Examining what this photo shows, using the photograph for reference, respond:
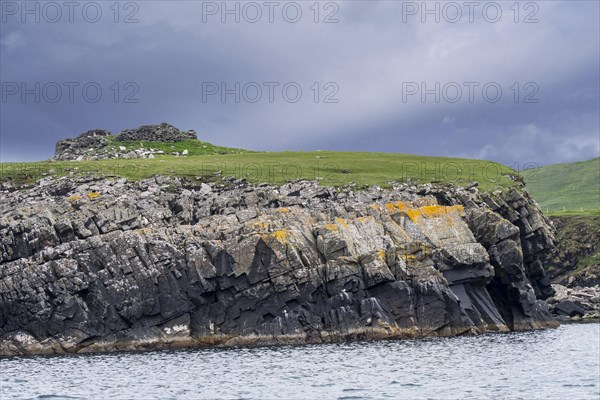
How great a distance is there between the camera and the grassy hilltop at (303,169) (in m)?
123

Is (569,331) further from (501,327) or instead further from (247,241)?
(247,241)

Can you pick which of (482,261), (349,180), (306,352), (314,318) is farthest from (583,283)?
(306,352)

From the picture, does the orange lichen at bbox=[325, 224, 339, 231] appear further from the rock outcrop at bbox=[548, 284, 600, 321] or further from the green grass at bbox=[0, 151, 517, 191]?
the rock outcrop at bbox=[548, 284, 600, 321]

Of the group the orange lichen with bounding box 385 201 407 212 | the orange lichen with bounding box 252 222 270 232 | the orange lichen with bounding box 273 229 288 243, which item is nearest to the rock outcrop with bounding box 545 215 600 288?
the orange lichen with bounding box 385 201 407 212

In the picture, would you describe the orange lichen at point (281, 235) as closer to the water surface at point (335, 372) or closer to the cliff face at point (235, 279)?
the cliff face at point (235, 279)

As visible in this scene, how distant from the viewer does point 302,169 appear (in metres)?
132

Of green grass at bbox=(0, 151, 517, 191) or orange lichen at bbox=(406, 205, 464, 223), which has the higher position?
green grass at bbox=(0, 151, 517, 191)

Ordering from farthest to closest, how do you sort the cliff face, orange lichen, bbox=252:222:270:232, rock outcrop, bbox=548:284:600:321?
rock outcrop, bbox=548:284:600:321 < orange lichen, bbox=252:222:270:232 < the cliff face

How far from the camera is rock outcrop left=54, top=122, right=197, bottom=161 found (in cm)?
15875

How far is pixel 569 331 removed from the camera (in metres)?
96.1

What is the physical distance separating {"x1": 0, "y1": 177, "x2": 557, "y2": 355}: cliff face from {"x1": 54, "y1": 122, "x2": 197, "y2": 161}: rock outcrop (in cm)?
6197

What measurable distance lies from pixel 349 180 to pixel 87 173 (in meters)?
39.7

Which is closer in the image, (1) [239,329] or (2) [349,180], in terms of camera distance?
(1) [239,329]

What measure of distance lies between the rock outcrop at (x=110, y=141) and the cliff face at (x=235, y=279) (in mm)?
61967
